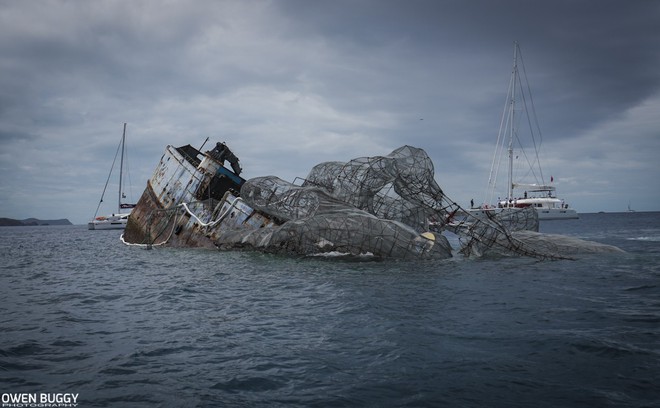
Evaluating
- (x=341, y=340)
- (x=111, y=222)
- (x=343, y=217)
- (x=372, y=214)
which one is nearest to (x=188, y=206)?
(x=372, y=214)

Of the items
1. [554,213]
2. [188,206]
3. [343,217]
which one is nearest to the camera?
[343,217]

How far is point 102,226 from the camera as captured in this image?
203 ft

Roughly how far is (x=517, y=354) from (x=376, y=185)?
10.4 meters

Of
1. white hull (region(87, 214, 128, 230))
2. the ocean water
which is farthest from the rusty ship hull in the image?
white hull (region(87, 214, 128, 230))

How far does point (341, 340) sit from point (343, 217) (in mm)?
7208

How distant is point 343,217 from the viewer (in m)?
12.6

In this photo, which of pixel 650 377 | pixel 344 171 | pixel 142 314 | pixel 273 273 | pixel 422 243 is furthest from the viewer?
pixel 344 171

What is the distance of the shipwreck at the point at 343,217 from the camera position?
1297 cm

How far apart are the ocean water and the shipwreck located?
101 inches

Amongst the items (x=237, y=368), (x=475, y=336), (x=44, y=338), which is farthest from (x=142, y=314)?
(x=475, y=336)

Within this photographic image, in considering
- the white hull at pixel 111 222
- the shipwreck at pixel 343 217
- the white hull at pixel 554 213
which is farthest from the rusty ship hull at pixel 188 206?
the white hull at pixel 554 213

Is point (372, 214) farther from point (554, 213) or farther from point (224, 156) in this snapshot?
point (554, 213)

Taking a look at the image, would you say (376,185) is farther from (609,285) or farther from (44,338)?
(44,338)

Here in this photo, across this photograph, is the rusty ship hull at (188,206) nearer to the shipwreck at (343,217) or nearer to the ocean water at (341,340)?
the shipwreck at (343,217)
